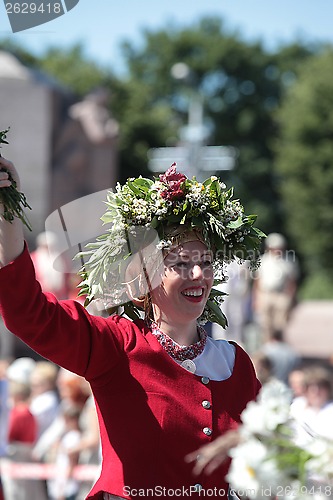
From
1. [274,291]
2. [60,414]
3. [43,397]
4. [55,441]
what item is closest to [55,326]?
[55,441]

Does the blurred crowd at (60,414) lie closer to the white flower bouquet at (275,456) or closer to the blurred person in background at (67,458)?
the blurred person in background at (67,458)

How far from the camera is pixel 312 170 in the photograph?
38.9 metres

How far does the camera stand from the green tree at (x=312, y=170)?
125 feet

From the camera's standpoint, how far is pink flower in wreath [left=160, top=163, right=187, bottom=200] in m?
3.20

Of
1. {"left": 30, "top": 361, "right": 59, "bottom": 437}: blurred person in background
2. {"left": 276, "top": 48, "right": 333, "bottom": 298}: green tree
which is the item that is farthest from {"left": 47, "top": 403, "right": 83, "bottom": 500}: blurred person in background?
{"left": 276, "top": 48, "right": 333, "bottom": 298}: green tree

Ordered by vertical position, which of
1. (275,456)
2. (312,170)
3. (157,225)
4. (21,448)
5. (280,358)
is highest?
(157,225)

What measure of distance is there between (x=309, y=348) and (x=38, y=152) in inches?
282

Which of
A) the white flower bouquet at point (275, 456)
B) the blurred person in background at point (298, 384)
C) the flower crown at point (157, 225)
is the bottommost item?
the blurred person in background at point (298, 384)

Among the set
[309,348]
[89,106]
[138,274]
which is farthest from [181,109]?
[138,274]

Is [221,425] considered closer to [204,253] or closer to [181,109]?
[204,253]

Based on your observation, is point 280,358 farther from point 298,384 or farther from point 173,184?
point 173,184

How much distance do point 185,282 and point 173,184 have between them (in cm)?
35

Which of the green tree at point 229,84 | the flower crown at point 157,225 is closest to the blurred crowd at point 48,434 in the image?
the flower crown at point 157,225

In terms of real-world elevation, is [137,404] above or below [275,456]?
below
